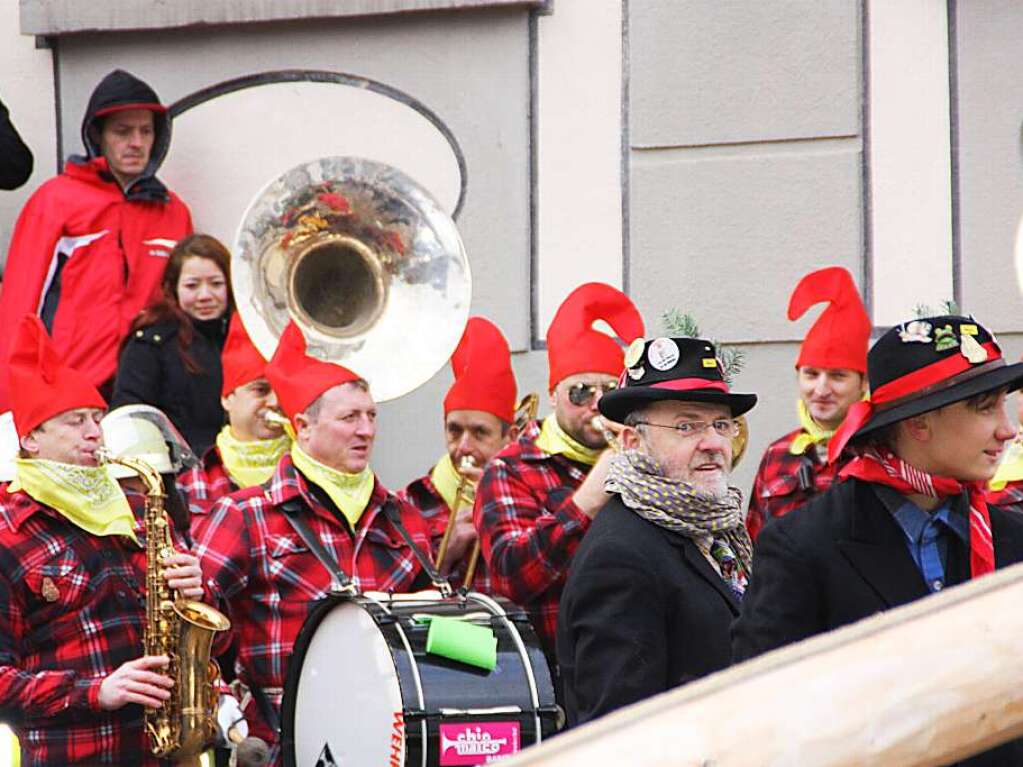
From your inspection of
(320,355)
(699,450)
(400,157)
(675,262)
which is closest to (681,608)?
(699,450)

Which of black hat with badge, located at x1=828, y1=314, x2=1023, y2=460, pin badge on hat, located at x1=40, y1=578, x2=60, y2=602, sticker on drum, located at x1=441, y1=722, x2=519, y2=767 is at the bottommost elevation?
sticker on drum, located at x1=441, y1=722, x2=519, y2=767

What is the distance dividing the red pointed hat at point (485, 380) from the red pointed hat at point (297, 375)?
26.0 inches

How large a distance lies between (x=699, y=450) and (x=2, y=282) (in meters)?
4.73

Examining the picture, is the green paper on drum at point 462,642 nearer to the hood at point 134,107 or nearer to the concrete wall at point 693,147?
the concrete wall at point 693,147

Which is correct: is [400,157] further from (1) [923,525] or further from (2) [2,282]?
(1) [923,525]

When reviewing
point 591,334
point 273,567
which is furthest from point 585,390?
point 273,567

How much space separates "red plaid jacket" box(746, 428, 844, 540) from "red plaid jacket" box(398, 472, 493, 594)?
2.89 feet

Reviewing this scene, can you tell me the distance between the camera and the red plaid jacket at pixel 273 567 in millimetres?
5742

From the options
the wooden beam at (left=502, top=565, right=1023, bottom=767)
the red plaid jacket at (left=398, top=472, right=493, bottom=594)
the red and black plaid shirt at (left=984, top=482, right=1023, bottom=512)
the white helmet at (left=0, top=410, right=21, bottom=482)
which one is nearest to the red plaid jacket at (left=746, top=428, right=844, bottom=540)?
the red and black plaid shirt at (left=984, top=482, right=1023, bottom=512)

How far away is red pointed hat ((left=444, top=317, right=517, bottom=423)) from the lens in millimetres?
7066

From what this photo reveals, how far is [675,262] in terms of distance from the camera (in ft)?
25.4

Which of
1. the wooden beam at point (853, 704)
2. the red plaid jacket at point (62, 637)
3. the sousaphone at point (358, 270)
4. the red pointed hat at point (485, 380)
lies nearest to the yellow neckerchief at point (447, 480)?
the red pointed hat at point (485, 380)

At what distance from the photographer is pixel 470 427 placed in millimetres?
7031

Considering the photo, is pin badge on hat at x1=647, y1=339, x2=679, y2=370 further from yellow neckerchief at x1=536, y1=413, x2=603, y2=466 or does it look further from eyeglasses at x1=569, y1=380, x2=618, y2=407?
eyeglasses at x1=569, y1=380, x2=618, y2=407
